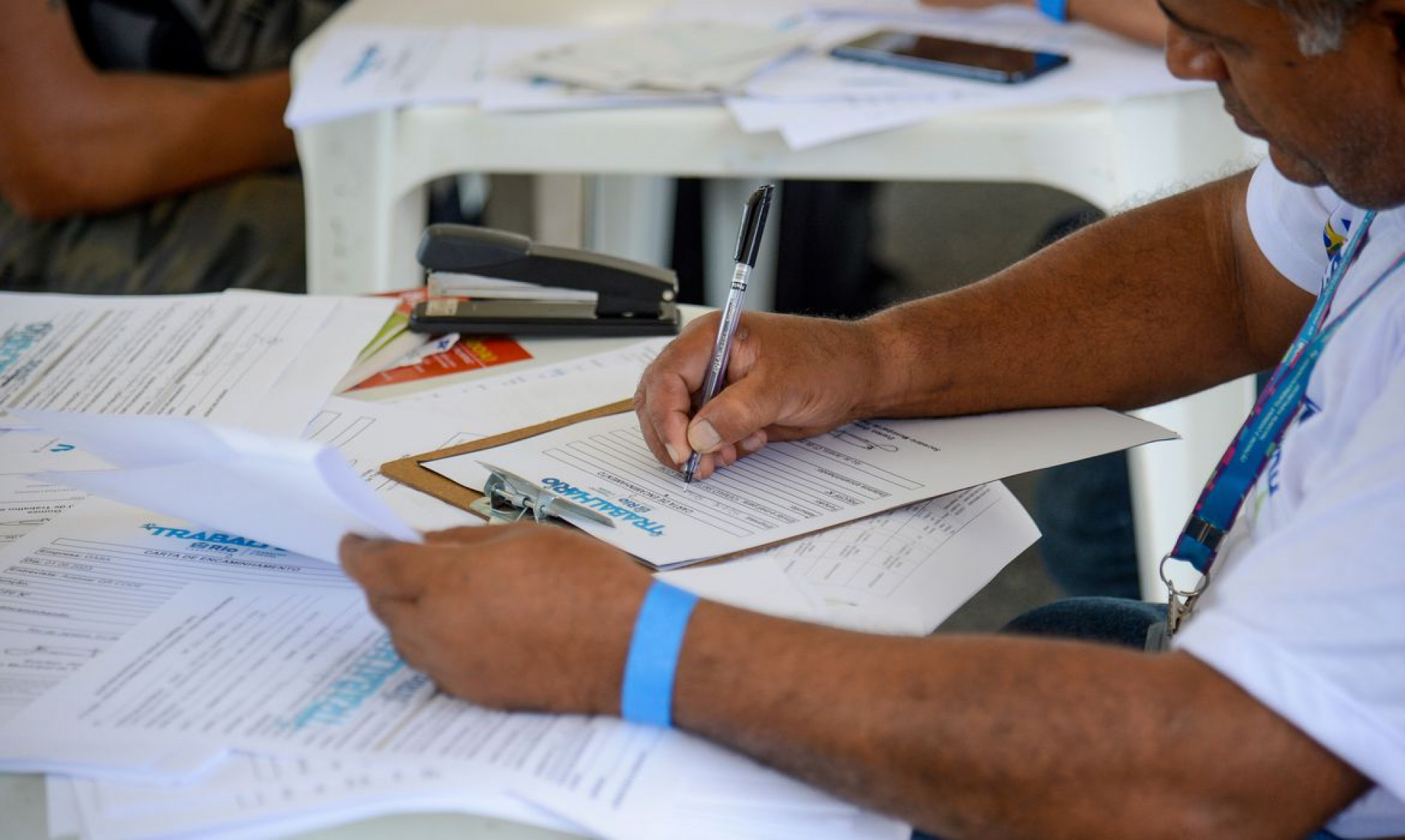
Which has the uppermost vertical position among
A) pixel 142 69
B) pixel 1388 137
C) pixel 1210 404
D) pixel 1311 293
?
pixel 1388 137

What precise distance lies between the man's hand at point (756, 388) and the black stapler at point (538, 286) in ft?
0.52

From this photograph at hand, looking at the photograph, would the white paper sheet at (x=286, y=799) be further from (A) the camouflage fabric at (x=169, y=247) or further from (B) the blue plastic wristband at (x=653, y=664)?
(A) the camouflage fabric at (x=169, y=247)

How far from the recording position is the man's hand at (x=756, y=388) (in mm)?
932

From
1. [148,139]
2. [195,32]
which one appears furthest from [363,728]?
[195,32]

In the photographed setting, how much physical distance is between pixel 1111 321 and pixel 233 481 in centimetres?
69

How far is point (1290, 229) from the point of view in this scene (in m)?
1.08

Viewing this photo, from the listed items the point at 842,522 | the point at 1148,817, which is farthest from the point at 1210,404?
the point at 1148,817

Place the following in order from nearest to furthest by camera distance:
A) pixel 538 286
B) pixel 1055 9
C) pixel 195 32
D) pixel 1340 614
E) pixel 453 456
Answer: pixel 1340 614 → pixel 453 456 → pixel 538 286 → pixel 1055 9 → pixel 195 32

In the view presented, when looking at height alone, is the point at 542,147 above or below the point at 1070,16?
below

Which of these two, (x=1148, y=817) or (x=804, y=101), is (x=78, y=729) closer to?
(x=1148, y=817)

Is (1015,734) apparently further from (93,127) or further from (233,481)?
→ (93,127)

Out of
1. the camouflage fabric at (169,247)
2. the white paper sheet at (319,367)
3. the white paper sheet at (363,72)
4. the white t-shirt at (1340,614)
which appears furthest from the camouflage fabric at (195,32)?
the white t-shirt at (1340,614)

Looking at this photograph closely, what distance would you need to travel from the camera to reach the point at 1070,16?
6.12 feet

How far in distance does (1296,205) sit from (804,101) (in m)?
0.68
